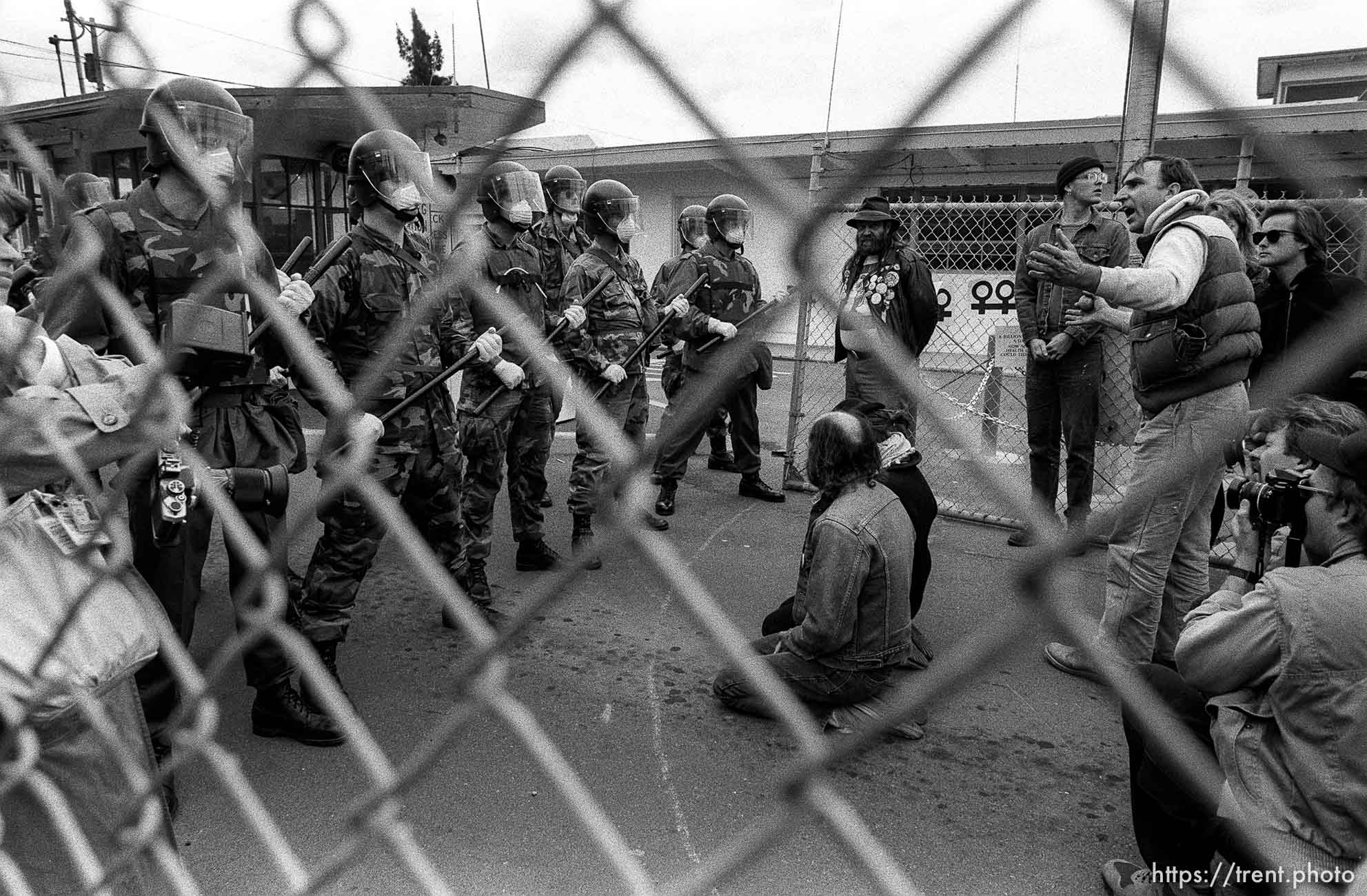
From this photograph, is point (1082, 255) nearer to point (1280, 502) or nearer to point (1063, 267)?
point (1063, 267)

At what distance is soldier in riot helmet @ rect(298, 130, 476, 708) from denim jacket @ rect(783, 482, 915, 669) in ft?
4.96

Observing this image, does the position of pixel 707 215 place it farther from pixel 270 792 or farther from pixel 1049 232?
pixel 270 792

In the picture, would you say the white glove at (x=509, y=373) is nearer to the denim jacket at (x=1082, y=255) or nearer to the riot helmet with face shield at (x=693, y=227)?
the denim jacket at (x=1082, y=255)

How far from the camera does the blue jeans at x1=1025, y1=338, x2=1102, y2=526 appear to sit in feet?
15.8

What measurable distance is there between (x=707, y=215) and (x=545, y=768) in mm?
5772

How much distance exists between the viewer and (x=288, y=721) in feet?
10.1

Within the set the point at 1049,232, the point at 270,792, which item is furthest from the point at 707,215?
the point at 270,792

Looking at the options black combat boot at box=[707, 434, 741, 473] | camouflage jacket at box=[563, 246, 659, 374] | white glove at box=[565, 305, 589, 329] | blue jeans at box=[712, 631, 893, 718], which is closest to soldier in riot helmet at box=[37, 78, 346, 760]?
blue jeans at box=[712, 631, 893, 718]

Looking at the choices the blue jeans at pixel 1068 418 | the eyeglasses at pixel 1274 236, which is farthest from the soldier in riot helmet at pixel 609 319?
the eyeglasses at pixel 1274 236

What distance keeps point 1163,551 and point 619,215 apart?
352cm

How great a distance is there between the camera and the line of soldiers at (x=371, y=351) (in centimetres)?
119

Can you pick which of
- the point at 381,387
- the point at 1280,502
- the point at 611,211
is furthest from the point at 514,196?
the point at 1280,502

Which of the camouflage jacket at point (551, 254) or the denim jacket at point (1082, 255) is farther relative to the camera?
the camouflage jacket at point (551, 254)

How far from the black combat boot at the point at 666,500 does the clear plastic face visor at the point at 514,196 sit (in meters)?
1.81
